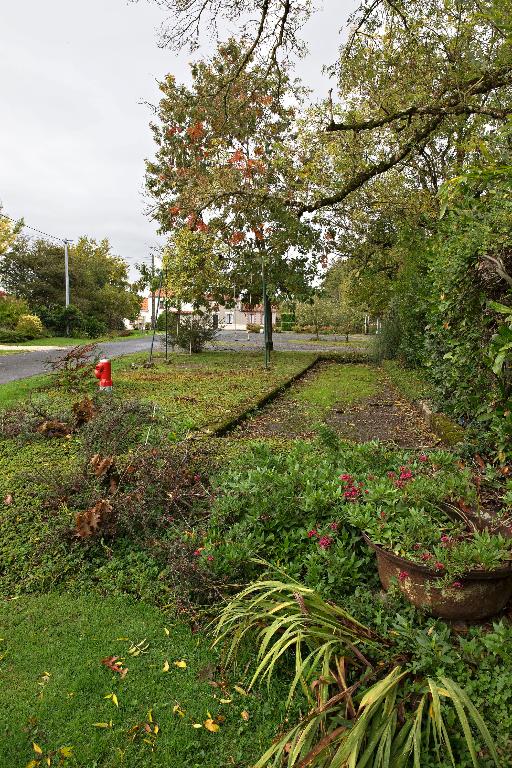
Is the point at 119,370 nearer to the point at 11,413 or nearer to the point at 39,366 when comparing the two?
the point at 39,366

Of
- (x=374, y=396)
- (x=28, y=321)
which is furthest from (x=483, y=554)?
(x=28, y=321)

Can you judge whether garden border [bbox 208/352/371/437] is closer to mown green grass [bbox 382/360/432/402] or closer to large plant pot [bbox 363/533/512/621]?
mown green grass [bbox 382/360/432/402]

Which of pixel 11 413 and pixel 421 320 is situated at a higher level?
pixel 421 320

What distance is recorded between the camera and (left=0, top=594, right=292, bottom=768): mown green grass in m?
2.01

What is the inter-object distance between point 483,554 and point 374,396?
24.1ft

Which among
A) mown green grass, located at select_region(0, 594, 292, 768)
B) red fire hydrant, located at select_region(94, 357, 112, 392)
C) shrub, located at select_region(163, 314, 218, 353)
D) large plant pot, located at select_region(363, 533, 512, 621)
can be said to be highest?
shrub, located at select_region(163, 314, 218, 353)

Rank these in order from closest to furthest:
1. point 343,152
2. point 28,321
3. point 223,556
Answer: point 223,556, point 343,152, point 28,321

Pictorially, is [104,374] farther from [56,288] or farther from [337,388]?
[56,288]

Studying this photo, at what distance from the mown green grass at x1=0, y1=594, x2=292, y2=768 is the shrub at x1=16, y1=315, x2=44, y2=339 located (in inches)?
861

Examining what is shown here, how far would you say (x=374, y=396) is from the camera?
943cm

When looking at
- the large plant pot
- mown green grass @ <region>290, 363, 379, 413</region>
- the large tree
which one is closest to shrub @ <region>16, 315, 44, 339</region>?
the large tree

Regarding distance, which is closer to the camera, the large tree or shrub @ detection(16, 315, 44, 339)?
the large tree

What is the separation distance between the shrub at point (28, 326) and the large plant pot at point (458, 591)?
902 inches

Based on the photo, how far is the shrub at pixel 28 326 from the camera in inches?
884
